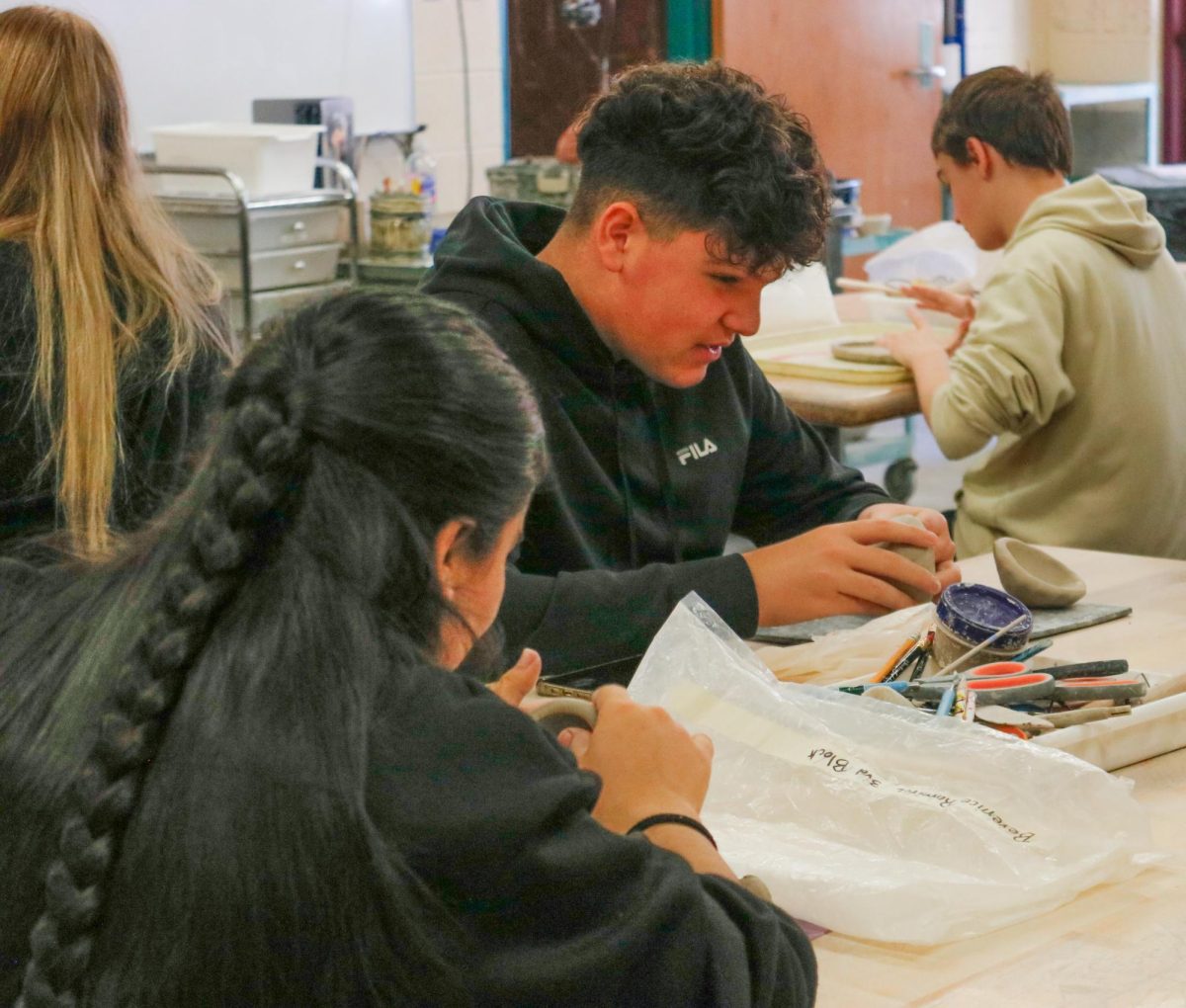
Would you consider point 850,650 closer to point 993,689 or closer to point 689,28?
point 993,689

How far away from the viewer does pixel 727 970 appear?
2.76ft

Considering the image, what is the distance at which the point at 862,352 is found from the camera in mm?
2932

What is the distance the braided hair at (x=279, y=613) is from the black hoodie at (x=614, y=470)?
69 centimetres

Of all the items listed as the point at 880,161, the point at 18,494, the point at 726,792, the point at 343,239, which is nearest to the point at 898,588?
the point at 726,792

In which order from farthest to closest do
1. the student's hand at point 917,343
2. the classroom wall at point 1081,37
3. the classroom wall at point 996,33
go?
the classroom wall at point 1081,37
the classroom wall at point 996,33
the student's hand at point 917,343

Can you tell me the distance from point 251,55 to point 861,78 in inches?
106

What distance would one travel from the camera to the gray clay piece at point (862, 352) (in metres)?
2.90

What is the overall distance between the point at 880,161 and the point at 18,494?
4594 millimetres

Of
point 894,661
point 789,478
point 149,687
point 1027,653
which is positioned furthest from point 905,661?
point 149,687

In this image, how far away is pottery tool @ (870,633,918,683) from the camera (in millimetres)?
1430

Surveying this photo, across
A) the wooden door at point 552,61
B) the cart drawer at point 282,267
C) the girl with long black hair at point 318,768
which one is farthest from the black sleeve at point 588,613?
the wooden door at point 552,61

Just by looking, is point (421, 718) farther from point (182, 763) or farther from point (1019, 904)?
point (1019, 904)

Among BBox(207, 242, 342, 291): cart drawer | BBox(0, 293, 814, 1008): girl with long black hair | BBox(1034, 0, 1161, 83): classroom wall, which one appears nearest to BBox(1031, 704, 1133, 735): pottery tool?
BBox(0, 293, 814, 1008): girl with long black hair

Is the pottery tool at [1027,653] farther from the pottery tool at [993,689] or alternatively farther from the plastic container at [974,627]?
the pottery tool at [993,689]
